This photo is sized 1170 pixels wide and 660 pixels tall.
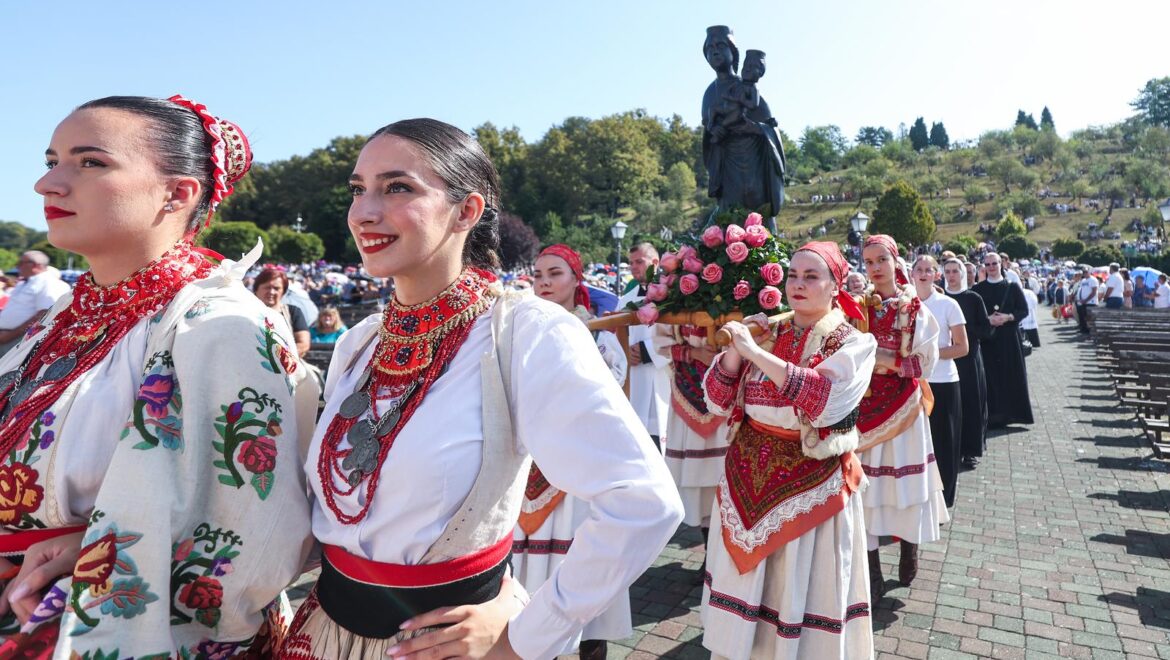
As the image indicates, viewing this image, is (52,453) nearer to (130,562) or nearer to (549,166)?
(130,562)

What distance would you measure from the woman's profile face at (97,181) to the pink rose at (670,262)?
9.36 ft

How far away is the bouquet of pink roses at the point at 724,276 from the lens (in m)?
3.95

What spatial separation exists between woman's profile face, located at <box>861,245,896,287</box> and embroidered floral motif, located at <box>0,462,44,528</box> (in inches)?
191

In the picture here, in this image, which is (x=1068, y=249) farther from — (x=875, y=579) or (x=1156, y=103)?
(x=1156, y=103)

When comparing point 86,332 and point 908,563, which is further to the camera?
point 908,563

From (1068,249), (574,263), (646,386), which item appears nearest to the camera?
(574,263)

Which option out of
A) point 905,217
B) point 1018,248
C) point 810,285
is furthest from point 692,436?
point 905,217

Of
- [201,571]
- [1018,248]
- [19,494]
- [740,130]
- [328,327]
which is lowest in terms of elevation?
[201,571]

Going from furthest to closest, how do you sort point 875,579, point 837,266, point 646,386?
point 646,386
point 875,579
point 837,266

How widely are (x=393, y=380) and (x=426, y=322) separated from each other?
15 centimetres

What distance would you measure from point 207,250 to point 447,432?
1012 mm

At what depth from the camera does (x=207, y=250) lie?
2076mm

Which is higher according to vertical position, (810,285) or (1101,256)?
(1101,256)

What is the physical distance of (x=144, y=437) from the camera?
5.17ft
